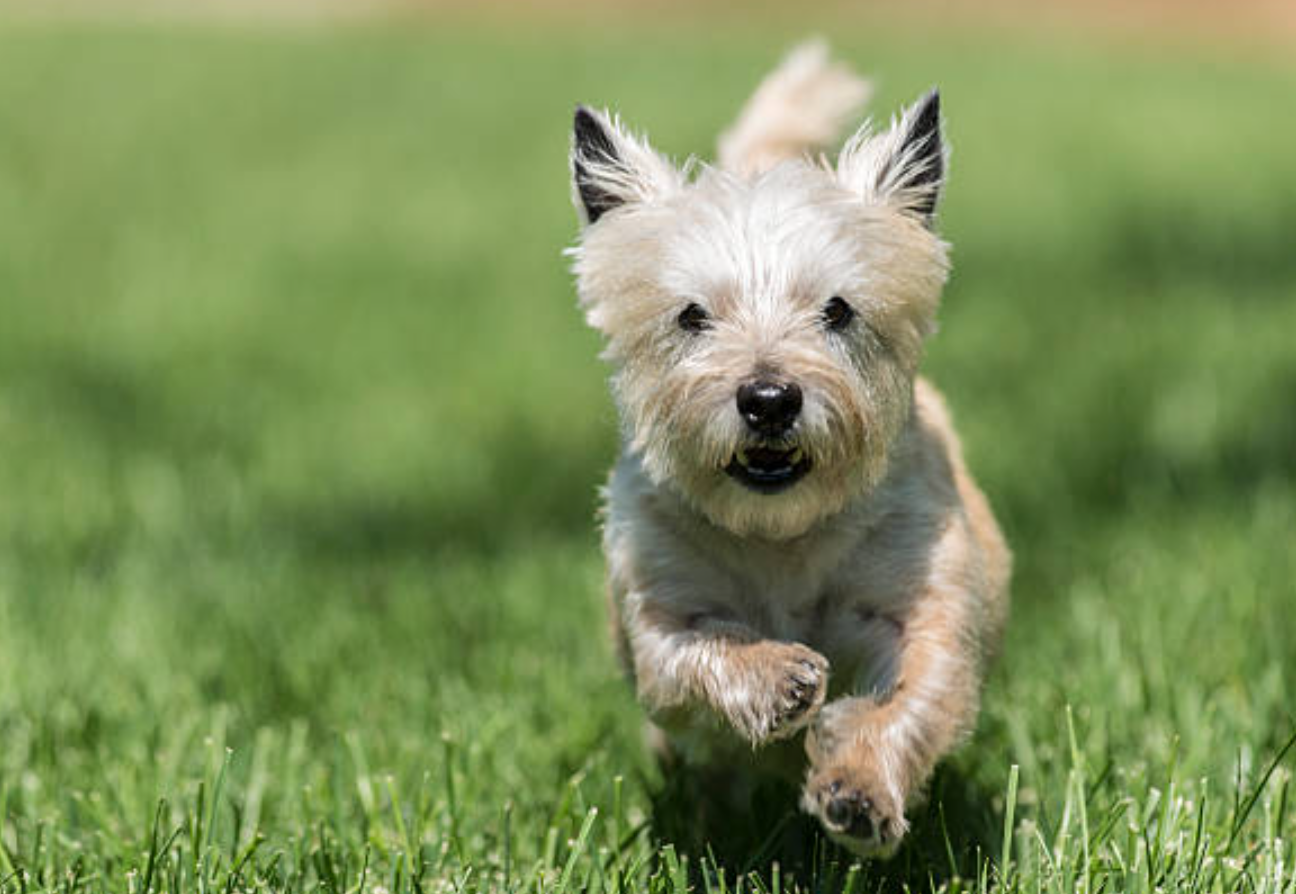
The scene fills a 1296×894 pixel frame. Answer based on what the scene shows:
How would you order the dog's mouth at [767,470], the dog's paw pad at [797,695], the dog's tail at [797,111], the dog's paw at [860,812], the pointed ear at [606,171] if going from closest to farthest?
1. the dog's paw at [860,812]
2. the dog's paw pad at [797,695]
3. the dog's mouth at [767,470]
4. the pointed ear at [606,171]
5. the dog's tail at [797,111]

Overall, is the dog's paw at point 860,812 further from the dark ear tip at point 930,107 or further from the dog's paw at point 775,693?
the dark ear tip at point 930,107

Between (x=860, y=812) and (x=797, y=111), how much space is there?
2.24m

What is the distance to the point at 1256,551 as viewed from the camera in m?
5.10

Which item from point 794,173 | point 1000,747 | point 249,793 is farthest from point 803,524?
point 249,793

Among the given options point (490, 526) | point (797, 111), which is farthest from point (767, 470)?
point (490, 526)

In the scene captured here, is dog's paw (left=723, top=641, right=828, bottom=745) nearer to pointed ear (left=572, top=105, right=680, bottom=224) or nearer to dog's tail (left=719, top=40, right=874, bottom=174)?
pointed ear (left=572, top=105, right=680, bottom=224)

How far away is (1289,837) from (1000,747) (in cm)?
75

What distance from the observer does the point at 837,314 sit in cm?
331

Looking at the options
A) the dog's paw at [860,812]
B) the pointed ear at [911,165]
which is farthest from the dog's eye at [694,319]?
the dog's paw at [860,812]

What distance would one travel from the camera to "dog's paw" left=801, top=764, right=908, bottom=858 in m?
2.94

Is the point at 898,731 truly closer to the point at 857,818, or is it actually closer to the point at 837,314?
the point at 857,818

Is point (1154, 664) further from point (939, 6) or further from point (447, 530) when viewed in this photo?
point (939, 6)

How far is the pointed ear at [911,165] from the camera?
3.47m

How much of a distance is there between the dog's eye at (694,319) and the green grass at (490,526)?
0.65 meters
